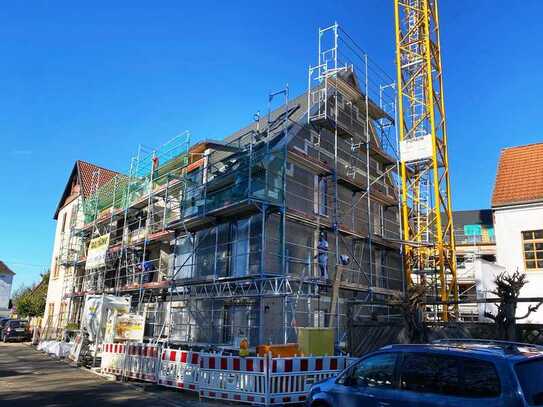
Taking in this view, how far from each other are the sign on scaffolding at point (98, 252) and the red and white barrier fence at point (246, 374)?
13911 millimetres

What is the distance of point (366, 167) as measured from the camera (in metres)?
23.3

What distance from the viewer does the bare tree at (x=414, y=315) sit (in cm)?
1152

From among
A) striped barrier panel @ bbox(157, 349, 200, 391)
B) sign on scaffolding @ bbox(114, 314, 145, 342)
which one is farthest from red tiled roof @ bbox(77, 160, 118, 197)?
striped barrier panel @ bbox(157, 349, 200, 391)

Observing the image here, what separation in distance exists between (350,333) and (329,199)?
300 inches

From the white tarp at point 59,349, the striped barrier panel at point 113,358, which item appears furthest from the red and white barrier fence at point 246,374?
the white tarp at point 59,349

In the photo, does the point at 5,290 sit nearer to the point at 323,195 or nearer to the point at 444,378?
the point at 323,195

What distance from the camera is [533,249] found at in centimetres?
2128

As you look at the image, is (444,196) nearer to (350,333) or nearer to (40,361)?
(350,333)

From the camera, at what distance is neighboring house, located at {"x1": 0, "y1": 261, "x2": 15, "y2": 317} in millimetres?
58000

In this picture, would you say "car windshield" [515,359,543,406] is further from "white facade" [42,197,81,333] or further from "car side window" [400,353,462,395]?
"white facade" [42,197,81,333]

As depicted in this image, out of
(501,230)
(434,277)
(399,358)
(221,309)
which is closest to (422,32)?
(501,230)

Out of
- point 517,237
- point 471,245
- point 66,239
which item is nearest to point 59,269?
point 66,239

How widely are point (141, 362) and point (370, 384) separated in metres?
8.28

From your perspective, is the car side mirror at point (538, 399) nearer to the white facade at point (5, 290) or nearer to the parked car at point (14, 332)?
the parked car at point (14, 332)
